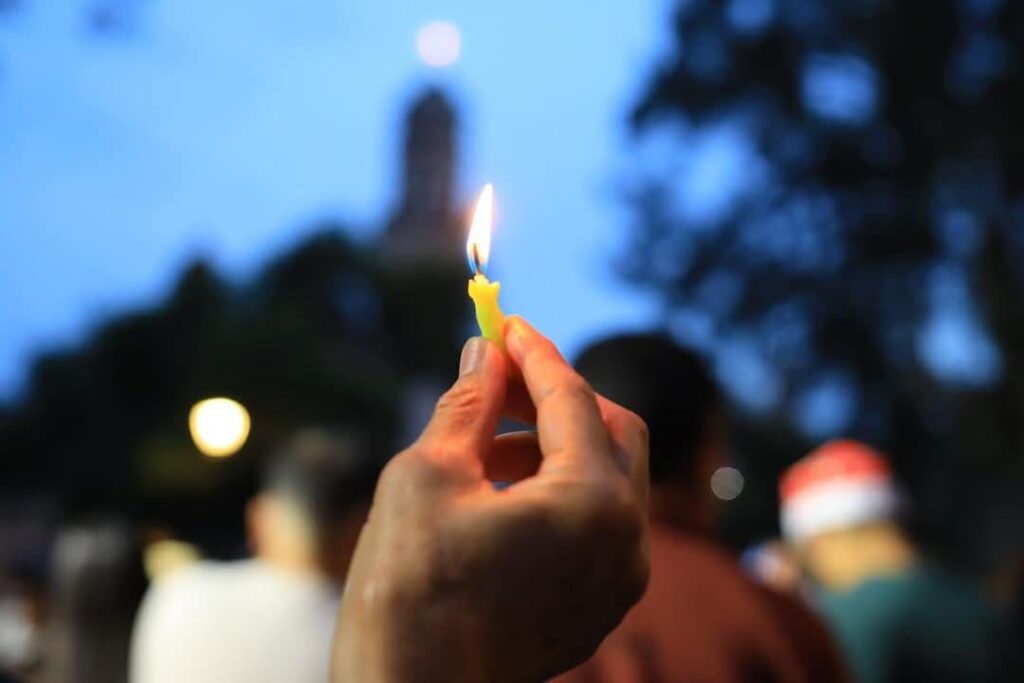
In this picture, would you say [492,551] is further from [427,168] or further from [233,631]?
[427,168]

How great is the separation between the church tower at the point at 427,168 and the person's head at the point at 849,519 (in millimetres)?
61510

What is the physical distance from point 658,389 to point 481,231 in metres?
1.18

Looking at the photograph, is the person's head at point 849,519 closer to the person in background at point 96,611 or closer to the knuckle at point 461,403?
the person in background at point 96,611

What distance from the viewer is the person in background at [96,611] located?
147 inches

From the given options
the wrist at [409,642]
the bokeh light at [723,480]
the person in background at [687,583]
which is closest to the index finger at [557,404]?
the wrist at [409,642]

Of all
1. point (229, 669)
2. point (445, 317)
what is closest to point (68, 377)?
point (445, 317)

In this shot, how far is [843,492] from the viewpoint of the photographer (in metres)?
4.32

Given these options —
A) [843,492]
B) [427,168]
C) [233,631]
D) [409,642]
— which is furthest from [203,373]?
[409,642]

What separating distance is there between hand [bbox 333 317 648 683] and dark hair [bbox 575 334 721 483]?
1.28 meters

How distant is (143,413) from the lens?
126 feet

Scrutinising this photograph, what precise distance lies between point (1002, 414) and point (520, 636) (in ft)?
55.7

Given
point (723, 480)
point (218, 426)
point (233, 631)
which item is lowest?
point (233, 631)

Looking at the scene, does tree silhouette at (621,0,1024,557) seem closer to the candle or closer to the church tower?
the candle

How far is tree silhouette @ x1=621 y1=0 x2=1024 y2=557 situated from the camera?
1723 cm
